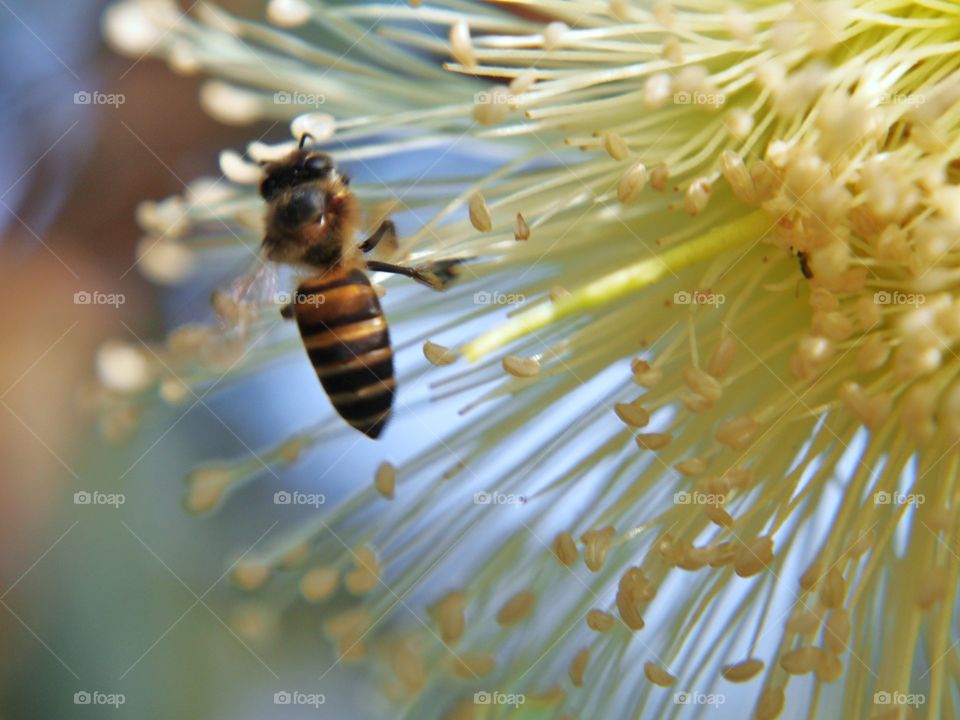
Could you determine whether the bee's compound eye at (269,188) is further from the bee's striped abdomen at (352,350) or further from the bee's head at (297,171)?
the bee's striped abdomen at (352,350)

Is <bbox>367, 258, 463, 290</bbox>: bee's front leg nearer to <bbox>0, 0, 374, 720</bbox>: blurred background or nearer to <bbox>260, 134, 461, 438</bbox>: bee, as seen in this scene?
<bbox>260, 134, 461, 438</bbox>: bee

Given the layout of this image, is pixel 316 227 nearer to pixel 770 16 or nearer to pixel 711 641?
pixel 770 16

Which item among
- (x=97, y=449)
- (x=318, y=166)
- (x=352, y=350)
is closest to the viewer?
(x=352, y=350)

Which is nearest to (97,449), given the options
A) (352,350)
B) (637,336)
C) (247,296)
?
(247,296)

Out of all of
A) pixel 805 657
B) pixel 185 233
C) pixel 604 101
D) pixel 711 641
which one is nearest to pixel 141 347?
pixel 185 233

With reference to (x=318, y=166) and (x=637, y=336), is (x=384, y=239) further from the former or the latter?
(x=637, y=336)

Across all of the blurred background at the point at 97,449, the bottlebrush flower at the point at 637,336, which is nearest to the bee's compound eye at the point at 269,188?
the bottlebrush flower at the point at 637,336

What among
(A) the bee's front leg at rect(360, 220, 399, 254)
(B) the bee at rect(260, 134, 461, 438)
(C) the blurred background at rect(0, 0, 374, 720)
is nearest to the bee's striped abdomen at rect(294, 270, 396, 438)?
(B) the bee at rect(260, 134, 461, 438)
